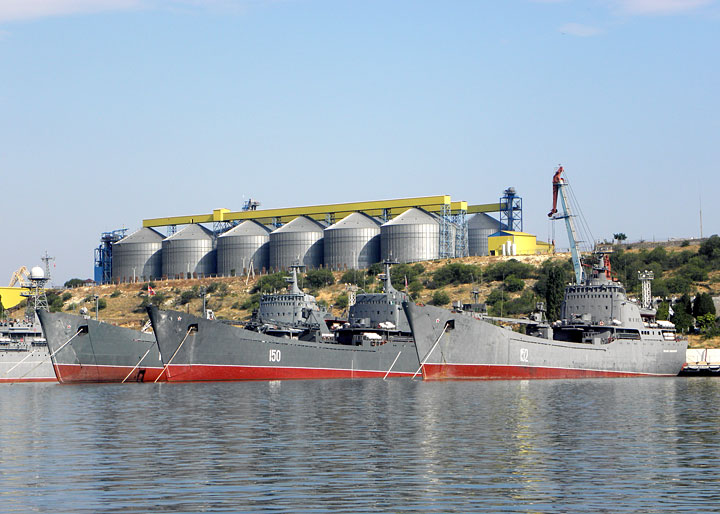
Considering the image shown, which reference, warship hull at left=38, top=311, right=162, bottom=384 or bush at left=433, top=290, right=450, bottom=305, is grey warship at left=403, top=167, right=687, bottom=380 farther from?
bush at left=433, top=290, right=450, bottom=305

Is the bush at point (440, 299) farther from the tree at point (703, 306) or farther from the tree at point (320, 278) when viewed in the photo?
the tree at point (703, 306)

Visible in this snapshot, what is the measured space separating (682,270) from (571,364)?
5475cm

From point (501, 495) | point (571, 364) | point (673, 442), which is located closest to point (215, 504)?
point (501, 495)

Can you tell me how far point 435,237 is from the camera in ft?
415

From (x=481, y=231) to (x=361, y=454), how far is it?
10867 centimetres

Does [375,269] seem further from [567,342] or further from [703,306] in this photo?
[567,342]

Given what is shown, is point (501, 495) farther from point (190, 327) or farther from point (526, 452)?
point (190, 327)

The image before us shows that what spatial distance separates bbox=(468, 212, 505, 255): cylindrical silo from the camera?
132 m

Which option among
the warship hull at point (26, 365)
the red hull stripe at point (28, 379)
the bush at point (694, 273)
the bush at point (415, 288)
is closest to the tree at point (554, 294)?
the bush at point (694, 273)

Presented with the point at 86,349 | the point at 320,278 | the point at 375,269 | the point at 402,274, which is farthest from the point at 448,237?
the point at 86,349

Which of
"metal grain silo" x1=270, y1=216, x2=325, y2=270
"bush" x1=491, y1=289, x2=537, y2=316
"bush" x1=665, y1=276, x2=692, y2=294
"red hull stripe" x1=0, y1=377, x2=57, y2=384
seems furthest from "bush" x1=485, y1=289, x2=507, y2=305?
"red hull stripe" x1=0, y1=377, x2=57, y2=384

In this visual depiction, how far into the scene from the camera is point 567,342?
64375mm

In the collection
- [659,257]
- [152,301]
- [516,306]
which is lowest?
[516,306]

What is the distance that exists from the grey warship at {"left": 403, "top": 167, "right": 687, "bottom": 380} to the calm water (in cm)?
1461
